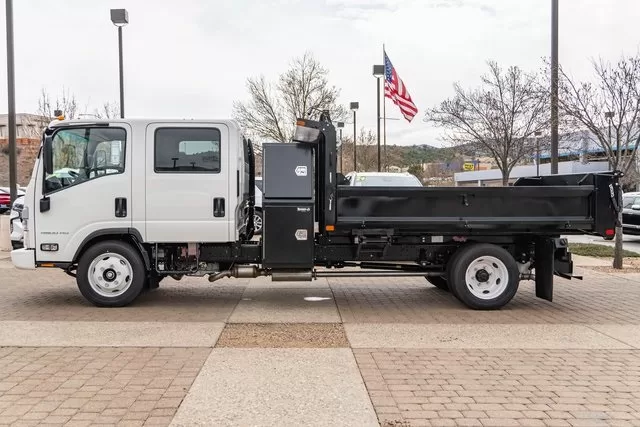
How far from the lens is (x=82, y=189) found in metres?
7.41

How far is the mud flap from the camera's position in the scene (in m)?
7.77

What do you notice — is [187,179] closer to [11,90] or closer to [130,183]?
[130,183]

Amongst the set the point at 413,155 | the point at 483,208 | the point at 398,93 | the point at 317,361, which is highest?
the point at 413,155

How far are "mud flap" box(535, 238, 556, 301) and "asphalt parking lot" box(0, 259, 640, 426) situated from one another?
30 cm

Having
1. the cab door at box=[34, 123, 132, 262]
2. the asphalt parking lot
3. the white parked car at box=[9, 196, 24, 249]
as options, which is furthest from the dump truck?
the white parked car at box=[9, 196, 24, 249]

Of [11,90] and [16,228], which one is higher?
[11,90]

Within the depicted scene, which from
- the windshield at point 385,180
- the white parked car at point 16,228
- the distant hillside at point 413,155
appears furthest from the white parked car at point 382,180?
the distant hillside at point 413,155

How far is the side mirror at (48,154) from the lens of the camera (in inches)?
290

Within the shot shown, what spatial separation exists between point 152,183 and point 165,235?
0.69 m

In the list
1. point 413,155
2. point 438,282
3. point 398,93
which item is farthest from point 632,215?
point 413,155

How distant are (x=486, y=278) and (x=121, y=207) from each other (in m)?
4.88

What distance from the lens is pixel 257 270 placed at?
306 inches

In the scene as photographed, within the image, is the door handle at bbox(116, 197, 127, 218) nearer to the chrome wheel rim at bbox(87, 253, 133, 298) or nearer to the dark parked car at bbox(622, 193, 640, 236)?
the chrome wheel rim at bbox(87, 253, 133, 298)

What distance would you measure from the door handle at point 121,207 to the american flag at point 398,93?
547 inches
